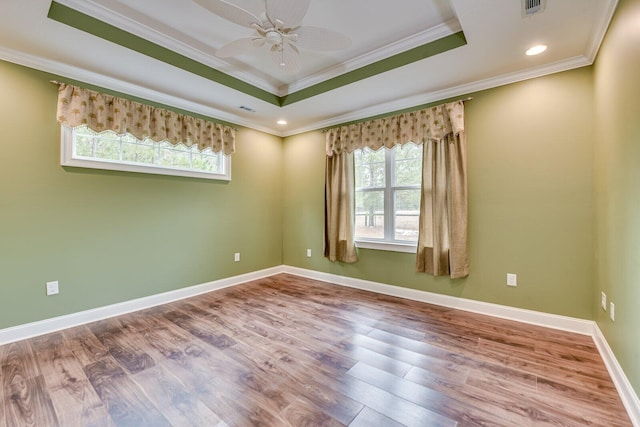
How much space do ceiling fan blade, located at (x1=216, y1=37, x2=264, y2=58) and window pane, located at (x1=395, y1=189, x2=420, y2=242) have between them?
7.98ft

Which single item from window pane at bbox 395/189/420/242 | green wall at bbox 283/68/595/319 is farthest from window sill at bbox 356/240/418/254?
green wall at bbox 283/68/595/319

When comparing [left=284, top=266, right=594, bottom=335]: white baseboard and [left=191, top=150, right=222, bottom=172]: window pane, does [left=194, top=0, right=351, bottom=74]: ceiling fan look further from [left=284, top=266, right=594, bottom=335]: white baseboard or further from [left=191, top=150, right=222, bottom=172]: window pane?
[left=284, top=266, right=594, bottom=335]: white baseboard

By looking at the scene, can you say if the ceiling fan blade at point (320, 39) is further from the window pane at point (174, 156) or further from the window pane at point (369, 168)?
the window pane at point (174, 156)

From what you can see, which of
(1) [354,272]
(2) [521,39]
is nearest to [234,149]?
(1) [354,272]

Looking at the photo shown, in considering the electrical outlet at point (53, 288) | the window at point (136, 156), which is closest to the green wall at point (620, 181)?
the window at point (136, 156)

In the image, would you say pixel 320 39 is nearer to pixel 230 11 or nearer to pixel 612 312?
pixel 230 11

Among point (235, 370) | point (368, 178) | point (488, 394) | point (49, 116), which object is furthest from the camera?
point (368, 178)

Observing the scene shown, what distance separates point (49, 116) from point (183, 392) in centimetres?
279

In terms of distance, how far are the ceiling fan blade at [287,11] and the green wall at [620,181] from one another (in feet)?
6.05

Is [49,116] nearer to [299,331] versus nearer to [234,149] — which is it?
[234,149]

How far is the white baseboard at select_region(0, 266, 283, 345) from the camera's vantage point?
7.98ft

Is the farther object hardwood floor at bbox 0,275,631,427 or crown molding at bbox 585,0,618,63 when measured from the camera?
crown molding at bbox 585,0,618,63

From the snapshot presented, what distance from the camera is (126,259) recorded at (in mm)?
3074

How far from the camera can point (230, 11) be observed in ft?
5.72
